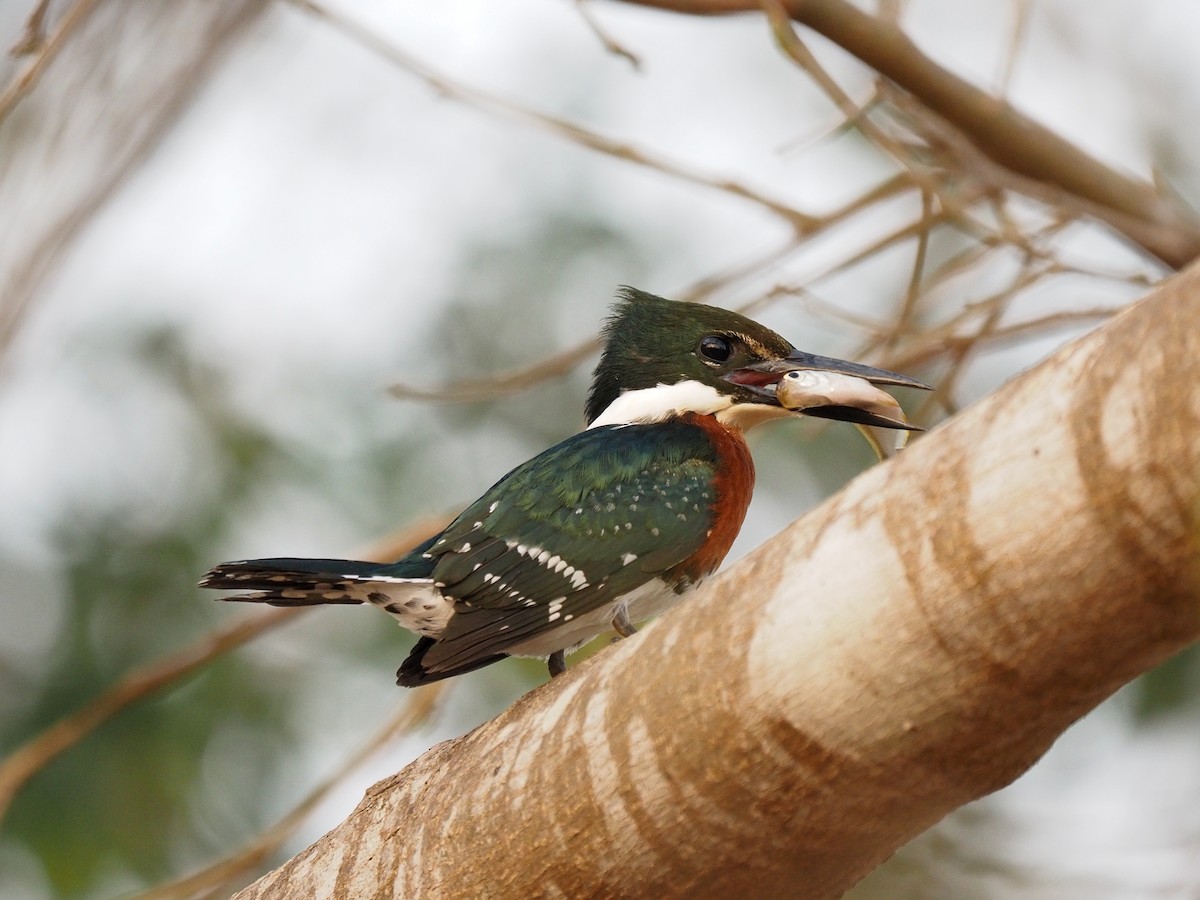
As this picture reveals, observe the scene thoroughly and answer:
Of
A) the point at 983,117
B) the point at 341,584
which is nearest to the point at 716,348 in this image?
the point at 983,117

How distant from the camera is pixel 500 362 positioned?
7055 mm

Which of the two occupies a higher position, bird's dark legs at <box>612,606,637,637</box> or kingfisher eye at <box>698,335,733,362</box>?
kingfisher eye at <box>698,335,733,362</box>

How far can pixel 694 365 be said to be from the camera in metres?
3.86

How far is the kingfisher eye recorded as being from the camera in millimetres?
3834

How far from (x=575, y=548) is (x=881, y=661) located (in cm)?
144

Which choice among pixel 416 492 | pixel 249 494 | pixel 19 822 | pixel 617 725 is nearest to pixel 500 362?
pixel 416 492

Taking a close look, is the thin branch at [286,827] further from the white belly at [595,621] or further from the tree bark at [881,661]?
the tree bark at [881,661]

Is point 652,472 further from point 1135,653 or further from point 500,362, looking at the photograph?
point 500,362

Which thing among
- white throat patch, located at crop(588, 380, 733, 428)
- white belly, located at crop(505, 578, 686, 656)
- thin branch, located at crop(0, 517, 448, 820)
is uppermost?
thin branch, located at crop(0, 517, 448, 820)

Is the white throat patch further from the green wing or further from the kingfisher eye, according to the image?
the green wing

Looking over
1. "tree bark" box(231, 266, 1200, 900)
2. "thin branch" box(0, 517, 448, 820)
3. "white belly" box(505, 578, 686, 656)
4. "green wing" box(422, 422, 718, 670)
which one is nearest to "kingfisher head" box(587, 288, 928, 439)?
"green wing" box(422, 422, 718, 670)

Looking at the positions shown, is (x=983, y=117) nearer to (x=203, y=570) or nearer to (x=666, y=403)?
(x=666, y=403)

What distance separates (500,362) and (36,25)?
13.8 feet

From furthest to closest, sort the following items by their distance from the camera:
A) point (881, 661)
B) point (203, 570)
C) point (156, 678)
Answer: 1. point (203, 570)
2. point (156, 678)
3. point (881, 661)
